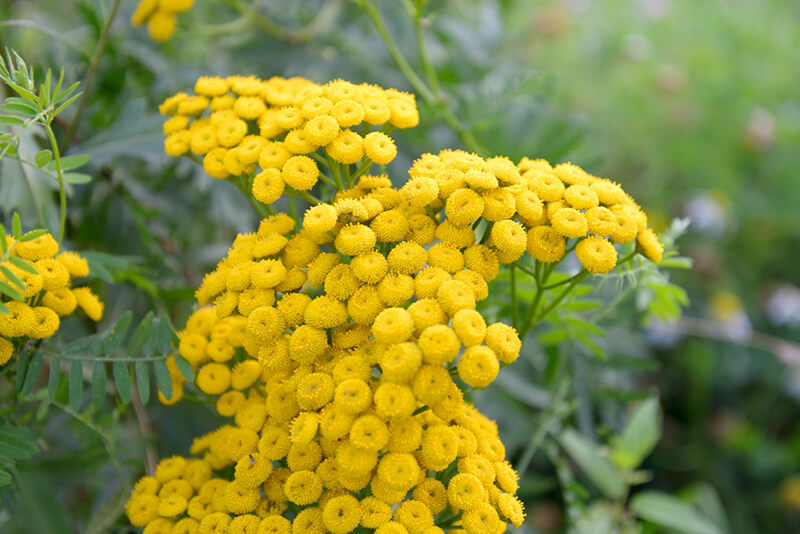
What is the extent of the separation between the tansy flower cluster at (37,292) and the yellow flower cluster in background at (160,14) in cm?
64

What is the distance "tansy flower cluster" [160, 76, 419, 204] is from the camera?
958mm

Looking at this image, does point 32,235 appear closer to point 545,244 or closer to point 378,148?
point 378,148

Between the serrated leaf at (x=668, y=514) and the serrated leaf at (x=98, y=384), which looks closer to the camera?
the serrated leaf at (x=98, y=384)

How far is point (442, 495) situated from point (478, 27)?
6.29ft

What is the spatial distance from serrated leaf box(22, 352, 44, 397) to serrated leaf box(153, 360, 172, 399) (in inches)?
6.7

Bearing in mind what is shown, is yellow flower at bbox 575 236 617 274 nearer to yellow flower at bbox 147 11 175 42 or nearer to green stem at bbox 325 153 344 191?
green stem at bbox 325 153 344 191

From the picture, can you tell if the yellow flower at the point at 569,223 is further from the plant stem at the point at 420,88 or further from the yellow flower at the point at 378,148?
the plant stem at the point at 420,88

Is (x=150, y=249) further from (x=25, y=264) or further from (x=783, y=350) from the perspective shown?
(x=783, y=350)

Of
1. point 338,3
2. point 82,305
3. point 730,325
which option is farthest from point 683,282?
point 82,305

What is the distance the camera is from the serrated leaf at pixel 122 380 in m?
0.96

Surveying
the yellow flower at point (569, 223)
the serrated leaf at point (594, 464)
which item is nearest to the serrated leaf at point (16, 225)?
the yellow flower at point (569, 223)

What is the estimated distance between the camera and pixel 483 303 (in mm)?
1185

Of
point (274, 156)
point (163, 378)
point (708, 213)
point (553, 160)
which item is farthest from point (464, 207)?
point (708, 213)

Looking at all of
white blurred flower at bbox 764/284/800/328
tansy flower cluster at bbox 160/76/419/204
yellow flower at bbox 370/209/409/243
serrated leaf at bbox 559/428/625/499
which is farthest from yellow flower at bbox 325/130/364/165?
white blurred flower at bbox 764/284/800/328
